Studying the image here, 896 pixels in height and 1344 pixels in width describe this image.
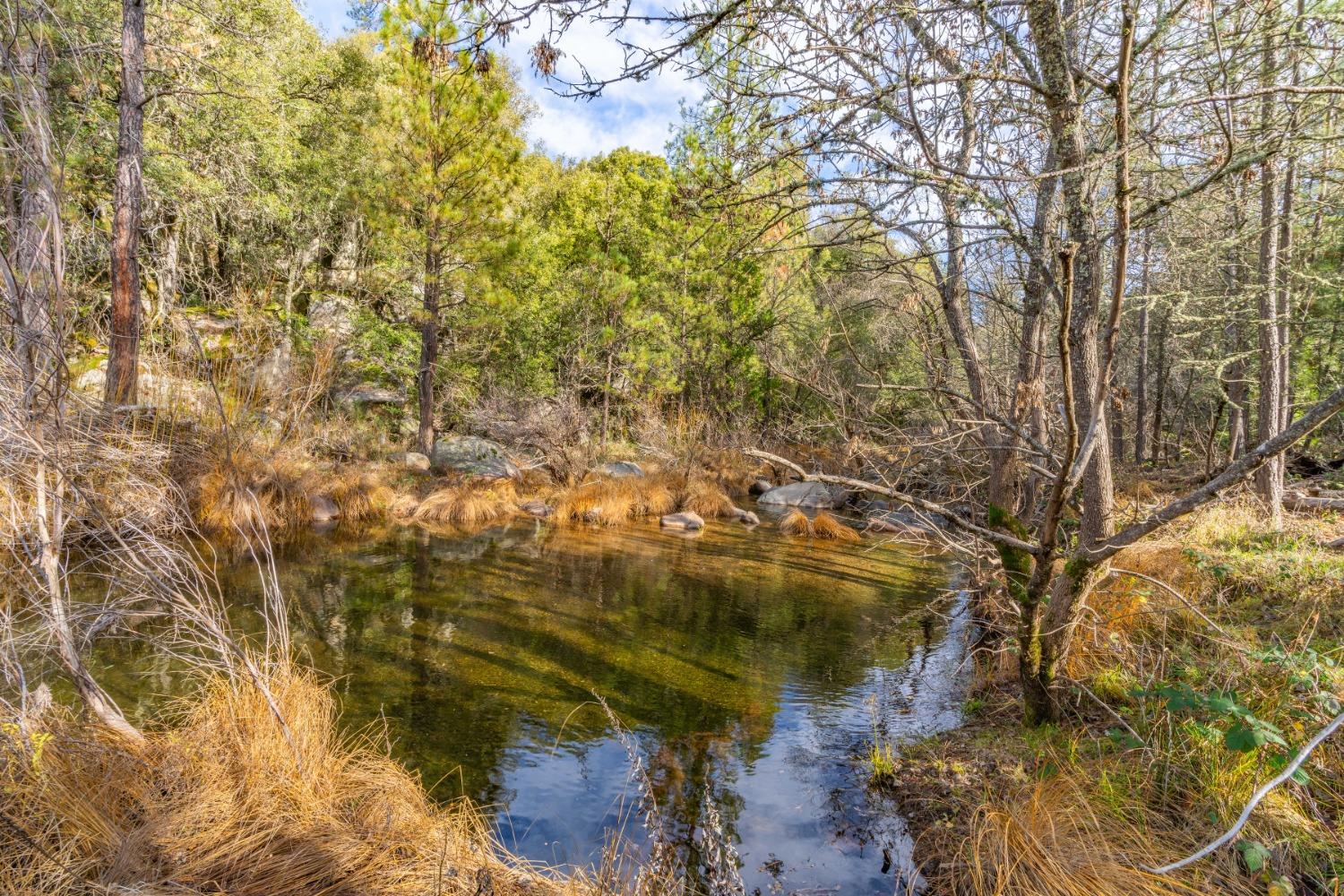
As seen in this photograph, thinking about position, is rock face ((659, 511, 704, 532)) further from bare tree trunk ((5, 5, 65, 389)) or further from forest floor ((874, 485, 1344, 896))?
bare tree trunk ((5, 5, 65, 389))

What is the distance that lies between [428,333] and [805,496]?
8674mm

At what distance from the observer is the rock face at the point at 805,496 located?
1511 cm

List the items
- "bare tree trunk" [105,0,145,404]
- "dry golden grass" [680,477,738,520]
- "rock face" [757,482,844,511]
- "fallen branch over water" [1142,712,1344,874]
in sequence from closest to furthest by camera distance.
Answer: "fallen branch over water" [1142,712,1344,874] → "bare tree trunk" [105,0,145,404] → "dry golden grass" [680,477,738,520] → "rock face" [757,482,844,511]

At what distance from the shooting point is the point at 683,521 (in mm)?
12883

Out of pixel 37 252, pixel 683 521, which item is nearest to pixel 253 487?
pixel 683 521

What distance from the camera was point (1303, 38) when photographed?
11.6 feet

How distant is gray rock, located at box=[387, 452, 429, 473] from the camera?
13263 mm

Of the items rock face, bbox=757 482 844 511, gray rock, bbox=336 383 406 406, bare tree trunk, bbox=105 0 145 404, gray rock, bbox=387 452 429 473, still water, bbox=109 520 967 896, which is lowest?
still water, bbox=109 520 967 896

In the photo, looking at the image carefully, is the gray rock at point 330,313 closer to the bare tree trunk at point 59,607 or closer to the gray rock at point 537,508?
the gray rock at point 537,508

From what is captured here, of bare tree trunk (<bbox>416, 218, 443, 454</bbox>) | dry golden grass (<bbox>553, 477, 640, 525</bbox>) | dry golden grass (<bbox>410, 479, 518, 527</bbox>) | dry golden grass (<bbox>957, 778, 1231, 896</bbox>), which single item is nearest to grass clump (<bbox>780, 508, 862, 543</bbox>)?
dry golden grass (<bbox>553, 477, 640, 525</bbox>)

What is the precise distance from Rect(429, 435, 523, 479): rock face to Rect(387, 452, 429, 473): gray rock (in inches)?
6.3

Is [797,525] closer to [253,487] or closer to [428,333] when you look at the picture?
[428,333]

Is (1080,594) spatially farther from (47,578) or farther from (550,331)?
(550,331)

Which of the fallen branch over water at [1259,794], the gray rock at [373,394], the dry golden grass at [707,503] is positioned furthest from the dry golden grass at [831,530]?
the gray rock at [373,394]
